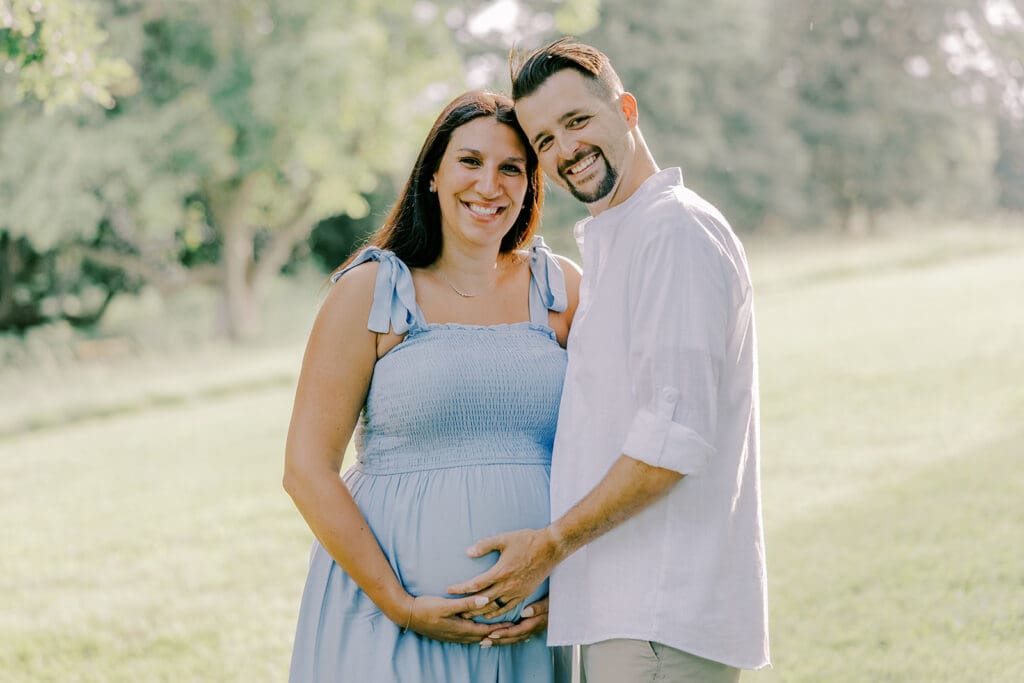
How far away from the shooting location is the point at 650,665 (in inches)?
91.8

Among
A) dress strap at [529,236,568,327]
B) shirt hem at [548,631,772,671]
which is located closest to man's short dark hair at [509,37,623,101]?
dress strap at [529,236,568,327]

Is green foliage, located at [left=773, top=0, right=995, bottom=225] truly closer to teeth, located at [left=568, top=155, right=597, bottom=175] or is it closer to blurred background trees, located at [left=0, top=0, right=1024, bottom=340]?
blurred background trees, located at [left=0, top=0, right=1024, bottom=340]

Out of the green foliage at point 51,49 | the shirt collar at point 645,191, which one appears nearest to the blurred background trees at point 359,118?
the green foliage at point 51,49

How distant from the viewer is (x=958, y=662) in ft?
15.3

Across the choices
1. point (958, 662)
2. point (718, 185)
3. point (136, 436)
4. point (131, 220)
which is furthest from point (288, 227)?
point (958, 662)

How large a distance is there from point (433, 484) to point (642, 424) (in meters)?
0.82

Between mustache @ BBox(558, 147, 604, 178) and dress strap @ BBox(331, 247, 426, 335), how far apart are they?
652mm

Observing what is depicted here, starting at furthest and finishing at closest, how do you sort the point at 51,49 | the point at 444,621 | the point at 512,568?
the point at 51,49 < the point at 444,621 < the point at 512,568

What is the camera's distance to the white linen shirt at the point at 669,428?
2.22 meters

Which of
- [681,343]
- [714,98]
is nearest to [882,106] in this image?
[714,98]

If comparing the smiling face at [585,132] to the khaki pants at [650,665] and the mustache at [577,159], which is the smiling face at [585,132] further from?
the khaki pants at [650,665]

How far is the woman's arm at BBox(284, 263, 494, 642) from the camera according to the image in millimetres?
2752

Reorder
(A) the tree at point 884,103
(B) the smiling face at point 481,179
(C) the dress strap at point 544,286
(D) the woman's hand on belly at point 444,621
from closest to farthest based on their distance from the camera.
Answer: (D) the woman's hand on belly at point 444,621
(B) the smiling face at point 481,179
(C) the dress strap at point 544,286
(A) the tree at point 884,103

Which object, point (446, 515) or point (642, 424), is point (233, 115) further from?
point (642, 424)
